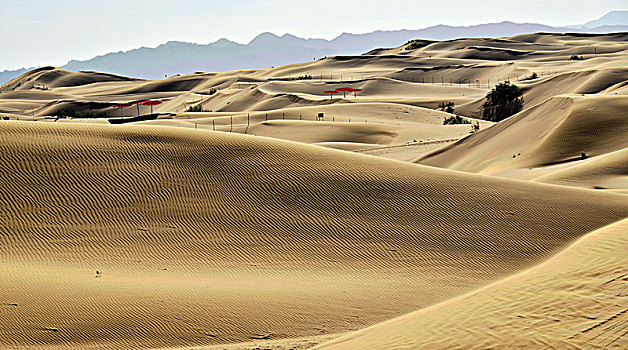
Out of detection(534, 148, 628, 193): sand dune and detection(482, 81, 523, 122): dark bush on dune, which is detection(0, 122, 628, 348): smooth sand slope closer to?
detection(534, 148, 628, 193): sand dune

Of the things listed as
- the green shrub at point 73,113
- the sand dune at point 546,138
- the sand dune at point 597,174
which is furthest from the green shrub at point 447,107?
the green shrub at point 73,113

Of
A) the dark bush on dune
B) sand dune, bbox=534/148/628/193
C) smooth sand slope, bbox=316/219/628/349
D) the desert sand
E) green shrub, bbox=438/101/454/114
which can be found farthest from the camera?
green shrub, bbox=438/101/454/114

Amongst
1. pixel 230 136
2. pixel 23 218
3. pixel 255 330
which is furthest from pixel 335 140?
pixel 255 330

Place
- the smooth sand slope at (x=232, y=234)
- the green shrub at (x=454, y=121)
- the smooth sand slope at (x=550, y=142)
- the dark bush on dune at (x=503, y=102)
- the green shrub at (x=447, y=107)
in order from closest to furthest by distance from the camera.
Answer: the smooth sand slope at (x=232, y=234), the smooth sand slope at (x=550, y=142), the green shrub at (x=454, y=121), the dark bush on dune at (x=503, y=102), the green shrub at (x=447, y=107)

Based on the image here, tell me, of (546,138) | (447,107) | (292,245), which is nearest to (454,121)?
(447,107)

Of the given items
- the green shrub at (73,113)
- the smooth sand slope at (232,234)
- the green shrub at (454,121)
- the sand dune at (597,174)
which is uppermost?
the smooth sand slope at (232,234)

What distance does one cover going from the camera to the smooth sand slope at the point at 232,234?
27.6 feet

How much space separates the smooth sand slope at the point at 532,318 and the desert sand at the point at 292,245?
0.03 meters

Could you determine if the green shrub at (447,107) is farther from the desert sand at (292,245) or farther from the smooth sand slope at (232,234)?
the smooth sand slope at (232,234)

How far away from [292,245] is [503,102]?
125ft

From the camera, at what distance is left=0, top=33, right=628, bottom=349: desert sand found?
7559mm

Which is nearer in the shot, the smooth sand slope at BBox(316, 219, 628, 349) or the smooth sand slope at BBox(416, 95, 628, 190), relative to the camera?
the smooth sand slope at BBox(316, 219, 628, 349)

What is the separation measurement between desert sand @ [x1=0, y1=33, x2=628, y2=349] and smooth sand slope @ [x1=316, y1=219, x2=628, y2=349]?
29 millimetres

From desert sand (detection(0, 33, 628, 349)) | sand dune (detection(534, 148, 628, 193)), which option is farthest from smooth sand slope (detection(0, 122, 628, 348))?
sand dune (detection(534, 148, 628, 193))
